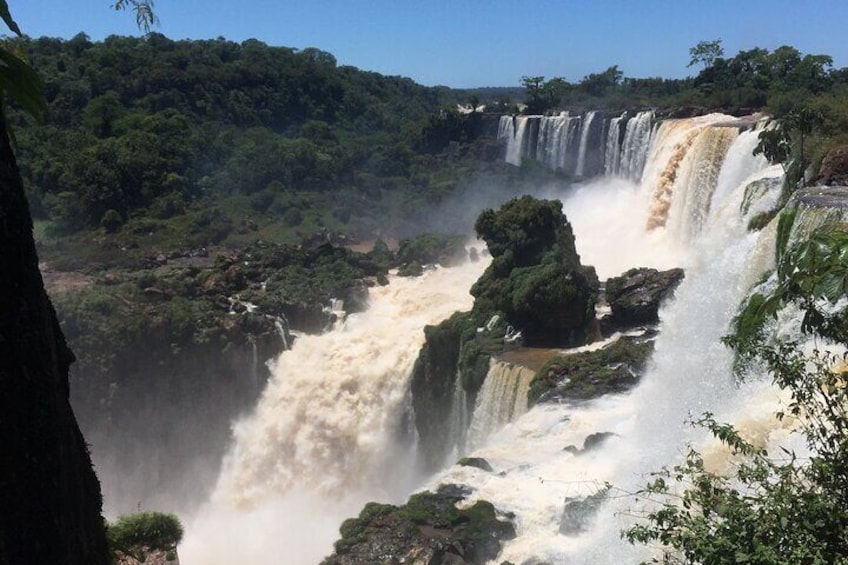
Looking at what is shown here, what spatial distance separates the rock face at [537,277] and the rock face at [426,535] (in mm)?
8662

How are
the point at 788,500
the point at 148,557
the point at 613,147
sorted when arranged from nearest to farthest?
the point at 788,500, the point at 148,557, the point at 613,147

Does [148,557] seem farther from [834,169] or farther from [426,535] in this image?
[834,169]

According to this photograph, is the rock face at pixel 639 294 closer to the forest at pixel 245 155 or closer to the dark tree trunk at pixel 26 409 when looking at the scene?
the forest at pixel 245 155

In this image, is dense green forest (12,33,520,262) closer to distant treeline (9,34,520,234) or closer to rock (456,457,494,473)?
distant treeline (9,34,520,234)

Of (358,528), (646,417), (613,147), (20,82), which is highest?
(20,82)

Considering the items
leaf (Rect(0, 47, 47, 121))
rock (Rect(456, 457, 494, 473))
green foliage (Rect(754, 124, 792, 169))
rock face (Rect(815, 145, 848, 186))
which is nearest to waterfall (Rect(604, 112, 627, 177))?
green foliage (Rect(754, 124, 792, 169))

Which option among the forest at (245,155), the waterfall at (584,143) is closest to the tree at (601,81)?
the forest at (245,155)

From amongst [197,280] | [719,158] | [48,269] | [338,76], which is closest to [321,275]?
[197,280]

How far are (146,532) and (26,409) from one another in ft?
22.1

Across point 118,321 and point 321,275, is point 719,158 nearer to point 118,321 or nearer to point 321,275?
point 321,275

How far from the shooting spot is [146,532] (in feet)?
30.6

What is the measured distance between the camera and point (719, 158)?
2459 centimetres

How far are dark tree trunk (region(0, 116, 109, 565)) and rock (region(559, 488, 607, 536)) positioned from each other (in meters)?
9.08

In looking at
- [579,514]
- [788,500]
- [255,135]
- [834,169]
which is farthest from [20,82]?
[255,135]
